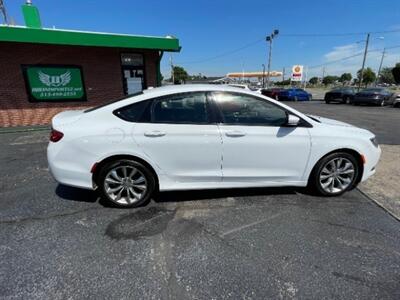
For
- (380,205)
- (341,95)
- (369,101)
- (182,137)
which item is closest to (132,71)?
(182,137)

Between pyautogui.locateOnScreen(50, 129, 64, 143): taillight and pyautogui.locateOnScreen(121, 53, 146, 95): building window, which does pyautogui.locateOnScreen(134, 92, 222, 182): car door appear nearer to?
pyautogui.locateOnScreen(50, 129, 64, 143): taillight

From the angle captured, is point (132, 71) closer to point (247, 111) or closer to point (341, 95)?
point (247, 111)

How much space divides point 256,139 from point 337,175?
4.67 feet

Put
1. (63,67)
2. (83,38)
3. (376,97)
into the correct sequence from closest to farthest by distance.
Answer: (83,38), (63,67), (376,97)

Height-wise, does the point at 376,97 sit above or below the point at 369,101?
above

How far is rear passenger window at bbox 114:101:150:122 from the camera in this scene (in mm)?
3277

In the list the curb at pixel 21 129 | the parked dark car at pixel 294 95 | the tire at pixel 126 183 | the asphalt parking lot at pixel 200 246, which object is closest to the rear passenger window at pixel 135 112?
the tire at pixel 126 183

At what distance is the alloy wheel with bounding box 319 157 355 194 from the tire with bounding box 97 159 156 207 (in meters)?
2.46

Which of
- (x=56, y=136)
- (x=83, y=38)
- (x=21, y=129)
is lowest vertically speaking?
(x=21, y=129)

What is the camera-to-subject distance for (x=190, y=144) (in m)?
3.30

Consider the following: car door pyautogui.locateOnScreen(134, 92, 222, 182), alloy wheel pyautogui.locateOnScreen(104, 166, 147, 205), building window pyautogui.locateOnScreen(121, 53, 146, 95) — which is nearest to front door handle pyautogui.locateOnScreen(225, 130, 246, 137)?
car door pyautogui.locateOnScreen(134, 92, 222, 182)

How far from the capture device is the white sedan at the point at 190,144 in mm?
3230

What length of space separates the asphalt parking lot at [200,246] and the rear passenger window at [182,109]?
Result: 118 centimetres

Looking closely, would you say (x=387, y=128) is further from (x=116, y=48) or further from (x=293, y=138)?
(x=116, y=48)
